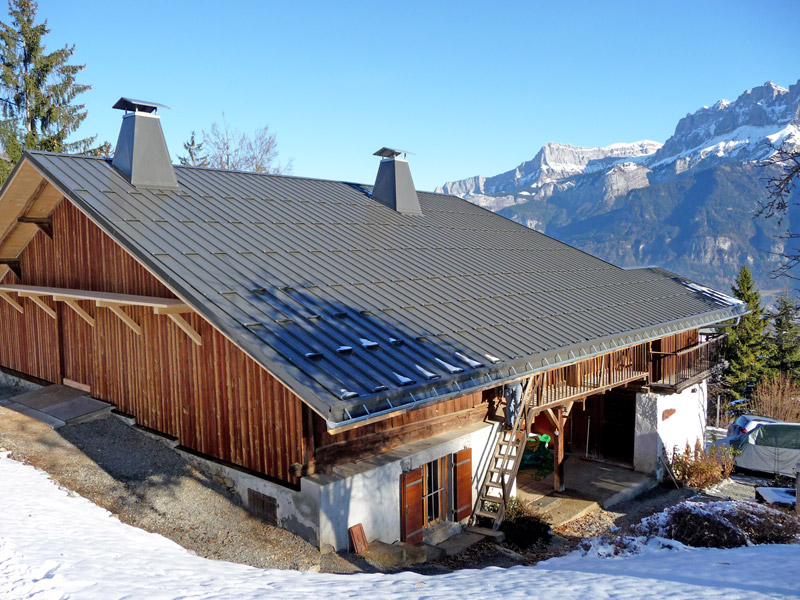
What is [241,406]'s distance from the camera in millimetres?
8570

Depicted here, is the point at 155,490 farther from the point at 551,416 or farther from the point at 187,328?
the point at 551,416

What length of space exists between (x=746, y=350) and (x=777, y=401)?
5323 mm

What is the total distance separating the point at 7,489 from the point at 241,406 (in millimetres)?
3091

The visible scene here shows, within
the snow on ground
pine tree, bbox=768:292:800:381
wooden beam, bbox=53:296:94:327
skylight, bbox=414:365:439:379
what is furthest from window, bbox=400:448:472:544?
pine tree, bbox=768:292:800:381

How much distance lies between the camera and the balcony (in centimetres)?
1535

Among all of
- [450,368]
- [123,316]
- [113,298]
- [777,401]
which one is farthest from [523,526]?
[777,401]

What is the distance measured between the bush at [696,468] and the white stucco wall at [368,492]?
29.1 ft

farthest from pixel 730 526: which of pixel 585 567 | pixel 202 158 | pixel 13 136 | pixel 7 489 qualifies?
pixel 202 158

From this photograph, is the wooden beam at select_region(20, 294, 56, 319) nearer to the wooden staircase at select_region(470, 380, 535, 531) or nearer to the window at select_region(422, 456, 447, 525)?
the window at select_region(422, 456, 447, 525)

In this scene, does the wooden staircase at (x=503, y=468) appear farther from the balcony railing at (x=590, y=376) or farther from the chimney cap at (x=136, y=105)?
the chimney cap at (x=136, y=105)

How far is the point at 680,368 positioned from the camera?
16.3 metres

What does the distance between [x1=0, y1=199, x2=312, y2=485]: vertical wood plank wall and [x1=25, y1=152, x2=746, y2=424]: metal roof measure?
965 millimetres

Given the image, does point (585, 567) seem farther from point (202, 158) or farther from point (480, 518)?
point (202, 158)

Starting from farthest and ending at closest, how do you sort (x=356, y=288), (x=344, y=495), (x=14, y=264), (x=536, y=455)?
(x=536, y=455), (x=14, y=264), (x=356, y=288), (x=344, y=495)
